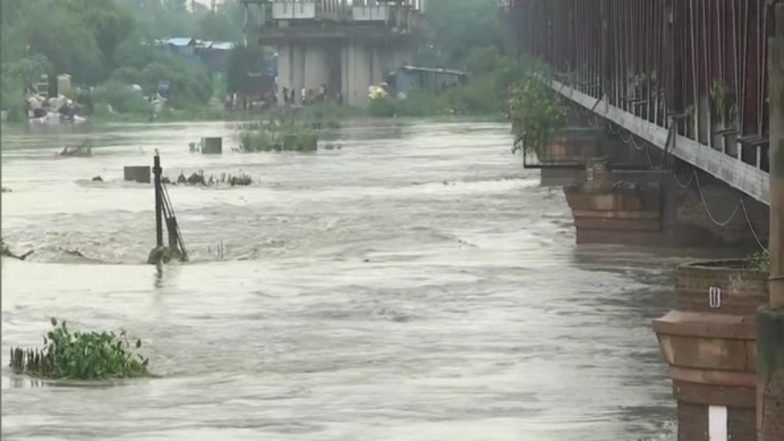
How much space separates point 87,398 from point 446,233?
21.6 m

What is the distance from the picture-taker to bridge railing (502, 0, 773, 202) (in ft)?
55.1

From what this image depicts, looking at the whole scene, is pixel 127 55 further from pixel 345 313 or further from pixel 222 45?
pixel 345 313

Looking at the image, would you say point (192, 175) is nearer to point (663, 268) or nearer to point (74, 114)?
point (663, 268)

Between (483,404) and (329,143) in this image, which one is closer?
(483,404)

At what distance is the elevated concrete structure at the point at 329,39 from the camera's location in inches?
6073

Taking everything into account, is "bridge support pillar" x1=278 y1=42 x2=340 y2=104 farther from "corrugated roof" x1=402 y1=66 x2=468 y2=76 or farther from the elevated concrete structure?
"corrugated roof" x1=402 y1=66 x2=468 y2=76

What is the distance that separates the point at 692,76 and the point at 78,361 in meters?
7.77

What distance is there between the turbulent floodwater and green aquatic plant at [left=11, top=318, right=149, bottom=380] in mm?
431

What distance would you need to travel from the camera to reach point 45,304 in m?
28.0

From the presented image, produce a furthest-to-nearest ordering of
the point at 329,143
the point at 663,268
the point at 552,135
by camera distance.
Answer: the point at 329,143 → the point at 552,135 → the point at 663,268

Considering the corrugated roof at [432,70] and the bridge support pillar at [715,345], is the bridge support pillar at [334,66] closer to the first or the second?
the corrugated roof at [432,70]

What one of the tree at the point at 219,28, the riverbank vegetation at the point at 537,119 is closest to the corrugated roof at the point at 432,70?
the tree at the point at 219,28

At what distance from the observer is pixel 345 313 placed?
86.3ft

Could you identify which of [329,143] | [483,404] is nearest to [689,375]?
[483,404]
